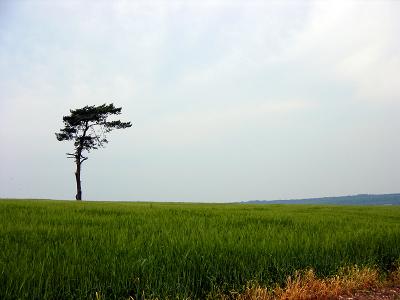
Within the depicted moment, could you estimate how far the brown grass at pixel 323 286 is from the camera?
4.58 m

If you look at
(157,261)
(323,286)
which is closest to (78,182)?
(157,261)

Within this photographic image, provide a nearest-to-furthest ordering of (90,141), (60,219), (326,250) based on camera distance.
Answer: (326,250) → (60,219) → (90,141)

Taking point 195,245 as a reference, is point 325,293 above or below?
below

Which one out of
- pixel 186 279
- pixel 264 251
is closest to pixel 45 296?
pixel 186 279

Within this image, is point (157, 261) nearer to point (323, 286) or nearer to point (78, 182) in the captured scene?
point (323, 286)

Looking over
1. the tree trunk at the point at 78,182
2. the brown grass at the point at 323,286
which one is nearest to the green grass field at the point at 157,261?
the brown grass at the point at 323,286

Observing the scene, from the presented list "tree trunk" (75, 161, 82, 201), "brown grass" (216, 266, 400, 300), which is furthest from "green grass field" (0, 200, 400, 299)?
"tree trunk" (75, 161, 82, 201)

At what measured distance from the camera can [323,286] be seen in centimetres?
511

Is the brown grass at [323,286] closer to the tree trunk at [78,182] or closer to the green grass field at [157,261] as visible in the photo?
the green grass field at [157,261]

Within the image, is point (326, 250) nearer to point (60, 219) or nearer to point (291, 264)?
point (291, 264)

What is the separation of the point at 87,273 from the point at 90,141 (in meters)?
40.1

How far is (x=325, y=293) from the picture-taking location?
5121 millimetres

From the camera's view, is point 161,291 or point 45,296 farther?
point 161,291

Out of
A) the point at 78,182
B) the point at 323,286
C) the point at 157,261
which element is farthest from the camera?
the point at 78,182
